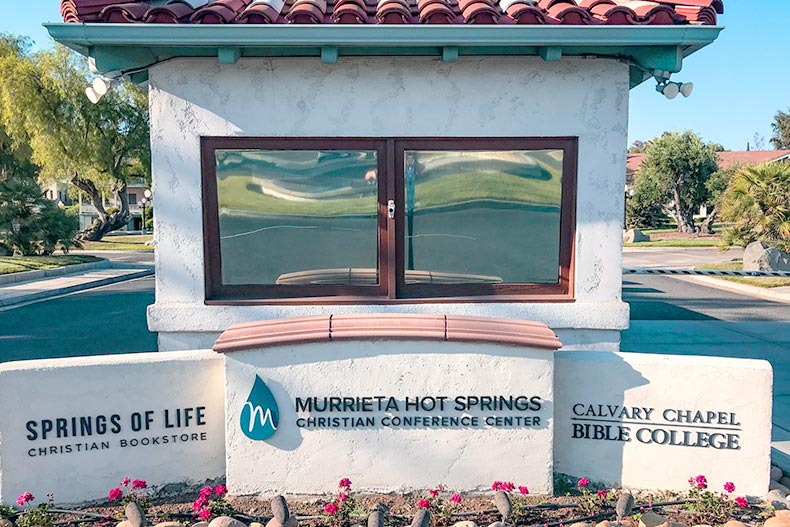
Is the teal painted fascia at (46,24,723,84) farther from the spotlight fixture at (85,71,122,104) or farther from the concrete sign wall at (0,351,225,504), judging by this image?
the concrete sign wall at (0,351,225,504)

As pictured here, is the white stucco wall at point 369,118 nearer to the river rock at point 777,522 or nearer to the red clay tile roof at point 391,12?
the red clay tile roof at point 391,12

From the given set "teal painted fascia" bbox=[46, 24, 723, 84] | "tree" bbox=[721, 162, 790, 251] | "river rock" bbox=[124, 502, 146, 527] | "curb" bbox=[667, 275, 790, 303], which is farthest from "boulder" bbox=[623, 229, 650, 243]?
"river rock" bbox=[124, 502, 146, 527]

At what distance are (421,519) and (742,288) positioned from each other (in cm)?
1578

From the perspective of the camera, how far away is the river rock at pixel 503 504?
402cm

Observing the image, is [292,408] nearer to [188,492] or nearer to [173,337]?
[188,492]

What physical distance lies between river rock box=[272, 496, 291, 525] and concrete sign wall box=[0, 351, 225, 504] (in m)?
0.81

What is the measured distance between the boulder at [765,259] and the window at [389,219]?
16.9 metres

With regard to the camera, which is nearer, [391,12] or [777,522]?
[777,522]

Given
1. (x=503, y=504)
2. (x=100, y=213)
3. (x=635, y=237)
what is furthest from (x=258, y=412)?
(x=100, y=213)

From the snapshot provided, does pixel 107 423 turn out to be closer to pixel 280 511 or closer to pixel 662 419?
pixel 280 511

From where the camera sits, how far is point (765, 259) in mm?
19172

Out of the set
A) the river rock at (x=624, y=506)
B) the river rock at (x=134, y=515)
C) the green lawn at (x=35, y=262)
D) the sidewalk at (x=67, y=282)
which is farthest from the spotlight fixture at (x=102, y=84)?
the green lawn at (x=35, y=262)

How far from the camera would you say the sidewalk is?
50.2 feet

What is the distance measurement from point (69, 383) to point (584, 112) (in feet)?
13.8
